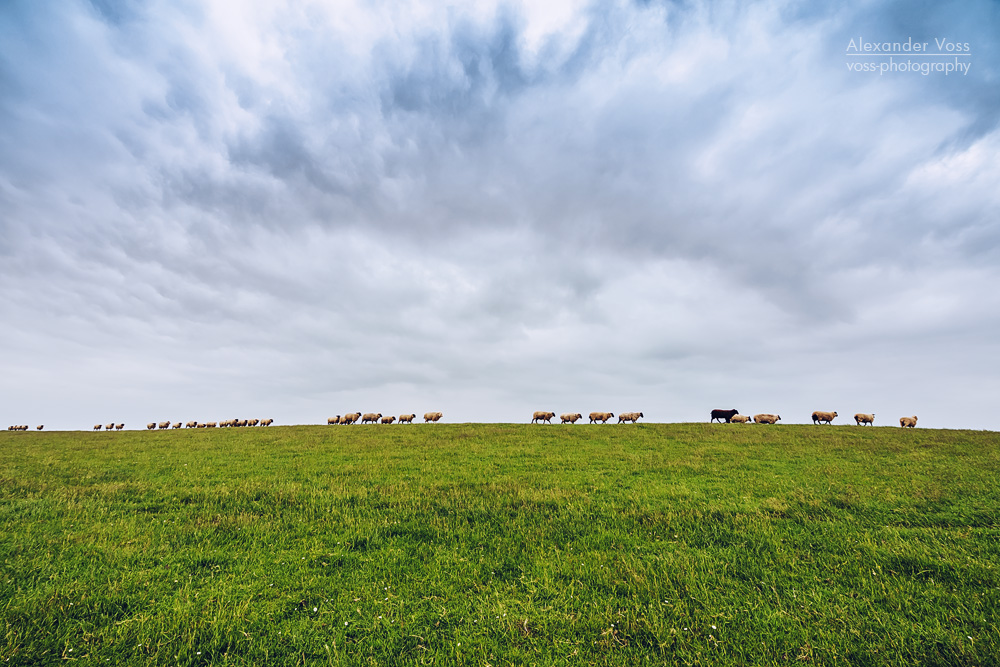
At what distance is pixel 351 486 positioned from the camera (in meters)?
16.6

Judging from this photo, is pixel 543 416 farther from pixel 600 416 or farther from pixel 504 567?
pixel 504 567

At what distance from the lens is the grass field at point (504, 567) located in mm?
6695

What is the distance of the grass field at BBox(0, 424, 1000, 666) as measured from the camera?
670 centimetres

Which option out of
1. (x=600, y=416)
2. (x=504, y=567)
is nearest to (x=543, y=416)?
(x=600, y=416)

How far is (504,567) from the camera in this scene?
934 cm

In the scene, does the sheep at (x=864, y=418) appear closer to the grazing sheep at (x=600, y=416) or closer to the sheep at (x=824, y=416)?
the sheep at (x=824, y=416)

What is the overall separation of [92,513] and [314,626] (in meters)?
11.1

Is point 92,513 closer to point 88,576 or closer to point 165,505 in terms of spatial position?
point 165,505

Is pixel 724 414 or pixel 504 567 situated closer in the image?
pixel 504 567

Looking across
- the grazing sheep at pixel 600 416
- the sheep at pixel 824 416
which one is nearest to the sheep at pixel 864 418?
the sheep at pixel 824 416

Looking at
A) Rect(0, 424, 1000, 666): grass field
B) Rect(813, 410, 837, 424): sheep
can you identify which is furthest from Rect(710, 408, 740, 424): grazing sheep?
Rect(0, 424, 1000, 666): grass field

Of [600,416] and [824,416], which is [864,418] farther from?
[600,416]

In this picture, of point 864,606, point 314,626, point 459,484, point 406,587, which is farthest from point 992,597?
point 459,484

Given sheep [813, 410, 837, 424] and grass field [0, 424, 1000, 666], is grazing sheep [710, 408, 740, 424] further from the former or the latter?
grass field [0, 424, 1000, 666]
